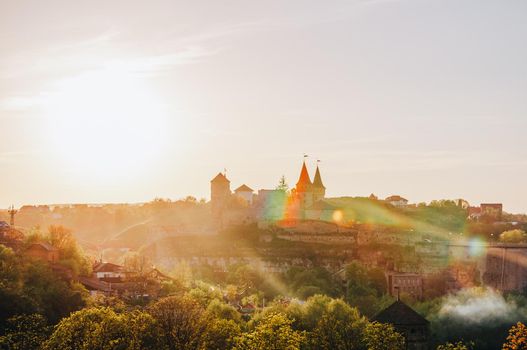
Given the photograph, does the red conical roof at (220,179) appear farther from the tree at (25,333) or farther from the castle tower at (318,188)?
the tree at (25,333)

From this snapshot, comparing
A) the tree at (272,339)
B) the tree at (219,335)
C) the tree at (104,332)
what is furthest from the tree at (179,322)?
the tree at (272,339)

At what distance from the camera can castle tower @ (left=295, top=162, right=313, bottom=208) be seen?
99000mm

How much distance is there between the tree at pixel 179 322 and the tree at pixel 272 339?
2.37m

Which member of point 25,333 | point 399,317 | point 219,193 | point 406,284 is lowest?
point 25,333

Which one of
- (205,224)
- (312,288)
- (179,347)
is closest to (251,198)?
(205,224)

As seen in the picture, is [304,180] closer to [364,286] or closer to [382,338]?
[364,286]

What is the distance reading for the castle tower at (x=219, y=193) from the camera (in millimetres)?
97438

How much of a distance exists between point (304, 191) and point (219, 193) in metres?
8.37

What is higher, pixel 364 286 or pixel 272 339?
pixel 364 286

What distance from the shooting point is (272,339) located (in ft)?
144

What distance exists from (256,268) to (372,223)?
1414cm

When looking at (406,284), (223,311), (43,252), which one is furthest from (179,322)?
(406,284)

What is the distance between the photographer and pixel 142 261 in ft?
275

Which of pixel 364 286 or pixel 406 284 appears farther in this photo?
pixel 406 284
